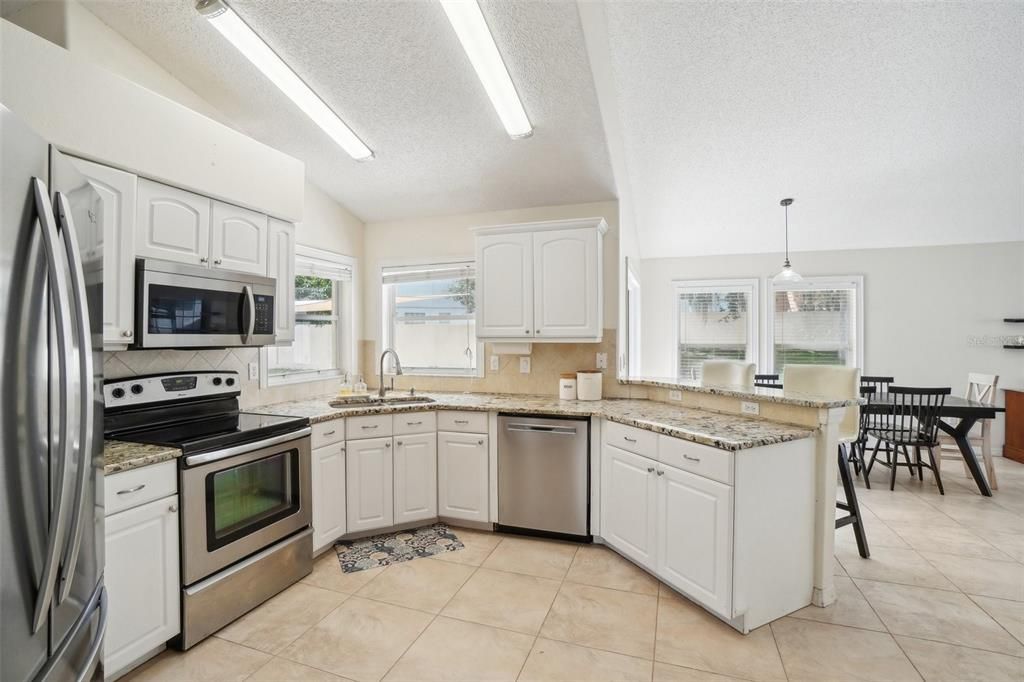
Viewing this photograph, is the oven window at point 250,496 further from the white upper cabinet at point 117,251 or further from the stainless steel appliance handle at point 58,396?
the stainless steel appliance handle at point 58,396

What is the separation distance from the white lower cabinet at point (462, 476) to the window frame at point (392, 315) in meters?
0.85

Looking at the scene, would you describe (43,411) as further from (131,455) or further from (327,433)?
(327,433)

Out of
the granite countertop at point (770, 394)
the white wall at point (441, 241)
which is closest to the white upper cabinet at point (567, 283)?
the white wall at point (441, 241)

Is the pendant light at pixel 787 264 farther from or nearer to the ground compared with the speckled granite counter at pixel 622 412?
farther from the ground

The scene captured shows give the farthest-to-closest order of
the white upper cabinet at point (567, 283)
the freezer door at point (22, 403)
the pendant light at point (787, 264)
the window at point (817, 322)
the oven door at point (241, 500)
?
the window at point (817, 322), the pendant light at point (787, 264), the white upper cabinet at point (567, 283), the oven door at point (241, 500), the freezer door at point (22, 403)

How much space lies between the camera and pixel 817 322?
566cm

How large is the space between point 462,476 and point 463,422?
1.26 ft

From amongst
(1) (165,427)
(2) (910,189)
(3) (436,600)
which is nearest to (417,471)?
(3) (436,600)

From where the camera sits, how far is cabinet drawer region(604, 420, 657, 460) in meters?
2.54

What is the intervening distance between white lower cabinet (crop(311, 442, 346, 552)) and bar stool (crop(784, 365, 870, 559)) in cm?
296

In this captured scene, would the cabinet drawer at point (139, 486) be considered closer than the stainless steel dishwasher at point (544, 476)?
Yes

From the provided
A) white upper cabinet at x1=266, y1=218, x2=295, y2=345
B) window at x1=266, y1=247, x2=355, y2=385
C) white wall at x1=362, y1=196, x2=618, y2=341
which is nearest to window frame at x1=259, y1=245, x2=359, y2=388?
window at x1=266, y1=247, x2=355, y2=385

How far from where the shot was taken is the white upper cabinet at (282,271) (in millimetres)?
2854

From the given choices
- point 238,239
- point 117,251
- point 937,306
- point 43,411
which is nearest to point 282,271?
point 238,239
